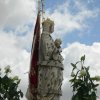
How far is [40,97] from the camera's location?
22.5m

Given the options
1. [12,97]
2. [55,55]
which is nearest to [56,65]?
[55,55]

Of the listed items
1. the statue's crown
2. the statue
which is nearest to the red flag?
the statue

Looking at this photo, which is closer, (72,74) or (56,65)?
(72,74)

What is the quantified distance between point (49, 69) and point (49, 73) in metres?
0.22

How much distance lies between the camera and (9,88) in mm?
25094

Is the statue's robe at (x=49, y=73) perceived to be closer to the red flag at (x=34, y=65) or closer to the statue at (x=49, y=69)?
the statue at (x=49, y=69)

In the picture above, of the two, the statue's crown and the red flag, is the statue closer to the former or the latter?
the red flag

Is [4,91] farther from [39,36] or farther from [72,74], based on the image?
[72,74]

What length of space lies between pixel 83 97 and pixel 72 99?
1.83 ft

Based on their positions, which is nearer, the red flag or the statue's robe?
the statue's robe

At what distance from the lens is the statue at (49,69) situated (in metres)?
→ 22.5

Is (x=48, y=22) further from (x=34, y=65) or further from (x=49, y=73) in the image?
(x=49, y=73)

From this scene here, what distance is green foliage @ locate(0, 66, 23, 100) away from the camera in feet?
81.5

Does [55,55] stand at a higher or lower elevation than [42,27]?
lower
